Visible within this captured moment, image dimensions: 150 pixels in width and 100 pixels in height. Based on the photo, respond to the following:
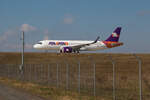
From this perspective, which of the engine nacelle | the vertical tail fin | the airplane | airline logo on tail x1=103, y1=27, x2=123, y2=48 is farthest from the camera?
the vertical tail fin

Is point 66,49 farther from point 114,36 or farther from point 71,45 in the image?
point 114,36

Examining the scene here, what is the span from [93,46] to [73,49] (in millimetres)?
5911

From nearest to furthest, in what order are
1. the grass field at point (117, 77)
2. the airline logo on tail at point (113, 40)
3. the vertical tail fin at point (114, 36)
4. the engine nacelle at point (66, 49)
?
1. the grass field at point (117, 77)
2. the engine nacelle at point (66, 49)
3. the airline logo on tail at point (113, 40)
4. the vertical tail fin at point (114, 36)

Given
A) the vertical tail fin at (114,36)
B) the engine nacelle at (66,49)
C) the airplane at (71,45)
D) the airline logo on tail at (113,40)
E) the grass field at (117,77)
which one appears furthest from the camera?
the vertical tail fin at (114,36)

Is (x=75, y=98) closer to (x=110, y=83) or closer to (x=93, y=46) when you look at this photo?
(x=110, y=83)

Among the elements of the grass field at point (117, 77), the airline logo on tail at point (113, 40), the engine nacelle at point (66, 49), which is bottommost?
the grass field at point (117, 77)

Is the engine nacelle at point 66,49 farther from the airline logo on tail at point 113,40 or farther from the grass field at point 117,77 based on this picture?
the airline logo on tail at point 113,40

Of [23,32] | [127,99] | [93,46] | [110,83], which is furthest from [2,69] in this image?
[127,99]

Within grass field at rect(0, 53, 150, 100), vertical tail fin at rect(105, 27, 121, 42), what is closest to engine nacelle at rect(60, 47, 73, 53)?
grass field at rect(0, 53, 150, 100)

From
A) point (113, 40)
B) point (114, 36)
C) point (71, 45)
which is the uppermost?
point (114, 36)

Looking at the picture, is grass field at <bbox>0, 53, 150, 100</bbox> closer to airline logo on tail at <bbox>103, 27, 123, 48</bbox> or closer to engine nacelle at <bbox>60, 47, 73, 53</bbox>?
engine nacelle at <bbox>60, 47, 73, 53</bbox>

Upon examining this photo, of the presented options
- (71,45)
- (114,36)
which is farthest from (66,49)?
(114,36)

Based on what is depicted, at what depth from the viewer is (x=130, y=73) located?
28.8 m

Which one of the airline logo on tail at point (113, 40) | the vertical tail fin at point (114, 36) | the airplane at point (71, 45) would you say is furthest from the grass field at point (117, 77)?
the vertical tail fin at point (114, 36)
